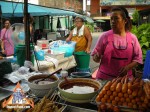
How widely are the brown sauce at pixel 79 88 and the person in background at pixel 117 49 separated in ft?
2.17

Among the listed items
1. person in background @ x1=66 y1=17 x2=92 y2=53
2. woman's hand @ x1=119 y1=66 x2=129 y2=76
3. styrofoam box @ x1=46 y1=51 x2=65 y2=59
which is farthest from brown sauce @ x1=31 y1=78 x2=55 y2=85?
person in background @ x1=66 y1=17 x2=92 y2=53

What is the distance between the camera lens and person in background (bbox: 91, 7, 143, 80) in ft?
7.97

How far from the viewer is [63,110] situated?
1.55 meters

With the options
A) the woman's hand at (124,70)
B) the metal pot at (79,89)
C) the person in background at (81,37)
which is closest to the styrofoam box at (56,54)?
the person in background at (81,37)

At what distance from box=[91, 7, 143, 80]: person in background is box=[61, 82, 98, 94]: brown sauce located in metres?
0.66

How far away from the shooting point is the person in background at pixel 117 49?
2428 millimetres

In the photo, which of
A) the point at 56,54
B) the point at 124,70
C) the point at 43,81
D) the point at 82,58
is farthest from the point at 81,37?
the point at 43,81

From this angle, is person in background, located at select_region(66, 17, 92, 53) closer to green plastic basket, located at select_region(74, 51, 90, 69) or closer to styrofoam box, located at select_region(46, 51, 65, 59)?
green plastic basket, located at select_region(74, 51, 90, 69)

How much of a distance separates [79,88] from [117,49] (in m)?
0.93

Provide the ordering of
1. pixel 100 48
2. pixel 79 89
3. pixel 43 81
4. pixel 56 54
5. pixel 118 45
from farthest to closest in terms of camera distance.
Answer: pixel 56 54
pixel 100 48
pixel 118 45
pixel 43 81
pixel 79 89

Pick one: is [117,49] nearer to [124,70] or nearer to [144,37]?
[124,70]

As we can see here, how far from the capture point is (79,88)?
1.73 meters

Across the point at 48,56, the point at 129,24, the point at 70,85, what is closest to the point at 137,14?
the point at 48,56

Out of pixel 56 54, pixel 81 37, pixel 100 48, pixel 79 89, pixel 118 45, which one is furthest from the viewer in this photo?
pixel 81 37
